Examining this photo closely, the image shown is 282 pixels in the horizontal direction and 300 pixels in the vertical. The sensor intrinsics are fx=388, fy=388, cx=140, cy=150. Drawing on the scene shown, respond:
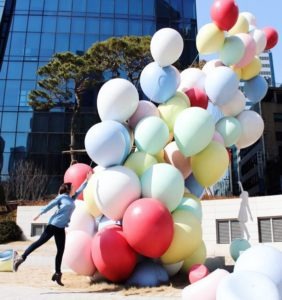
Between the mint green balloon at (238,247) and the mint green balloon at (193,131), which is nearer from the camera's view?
the mint green balloon at (193,131)

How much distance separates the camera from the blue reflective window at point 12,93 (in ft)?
93.8

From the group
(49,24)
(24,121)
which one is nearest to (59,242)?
(24,121)

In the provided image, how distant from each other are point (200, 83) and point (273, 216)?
25.5 ft

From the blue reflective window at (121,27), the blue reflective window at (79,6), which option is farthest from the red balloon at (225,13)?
the blue reflective window at (79,6)

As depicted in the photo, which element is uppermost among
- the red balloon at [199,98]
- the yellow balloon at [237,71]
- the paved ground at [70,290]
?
the yellow balloon at [237,71]

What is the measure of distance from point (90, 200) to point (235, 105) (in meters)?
3.12

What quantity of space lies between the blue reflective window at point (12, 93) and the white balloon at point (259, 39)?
23875mm

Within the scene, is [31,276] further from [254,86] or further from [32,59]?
[32,59]

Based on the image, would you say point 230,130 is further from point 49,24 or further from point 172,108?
point 49,24

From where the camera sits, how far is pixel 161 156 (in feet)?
21.4

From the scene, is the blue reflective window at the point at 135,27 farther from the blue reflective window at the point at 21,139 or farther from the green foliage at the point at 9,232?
the green foliage at the point at 9,232

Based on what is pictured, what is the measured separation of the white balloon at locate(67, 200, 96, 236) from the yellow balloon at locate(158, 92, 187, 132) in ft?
6.65

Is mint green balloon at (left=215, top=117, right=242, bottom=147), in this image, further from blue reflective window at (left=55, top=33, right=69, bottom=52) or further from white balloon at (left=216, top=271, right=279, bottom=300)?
blue reflective window at (left=55, top=33, right=69, bottom=52)

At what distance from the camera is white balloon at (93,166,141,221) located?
18.5 ft
